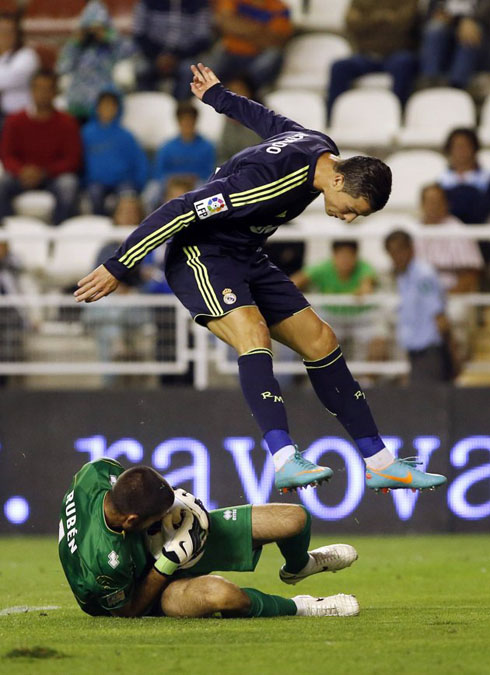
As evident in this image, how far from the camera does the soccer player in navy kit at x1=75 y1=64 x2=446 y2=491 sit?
7.07 m

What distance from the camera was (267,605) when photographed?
702cm

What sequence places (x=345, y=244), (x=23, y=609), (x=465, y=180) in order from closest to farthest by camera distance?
(x=23, y=609), (x=345, y=244), (x=465, y=180)

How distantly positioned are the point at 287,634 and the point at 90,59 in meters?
9.84

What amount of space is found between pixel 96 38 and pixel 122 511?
9.47 meters

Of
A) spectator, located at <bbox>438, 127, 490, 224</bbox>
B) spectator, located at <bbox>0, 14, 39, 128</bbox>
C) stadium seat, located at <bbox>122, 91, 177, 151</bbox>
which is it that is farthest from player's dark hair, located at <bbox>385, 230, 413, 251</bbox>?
spectator, located at <bbox>0, 14, 39, 128</bbox>

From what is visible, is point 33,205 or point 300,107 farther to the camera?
point 300,107

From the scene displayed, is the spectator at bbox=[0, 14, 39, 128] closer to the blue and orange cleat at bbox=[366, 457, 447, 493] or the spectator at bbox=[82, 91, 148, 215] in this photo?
the spectator at bbox=[82, 91, 148, 215]

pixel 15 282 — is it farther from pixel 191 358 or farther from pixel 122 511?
pixel 122 511

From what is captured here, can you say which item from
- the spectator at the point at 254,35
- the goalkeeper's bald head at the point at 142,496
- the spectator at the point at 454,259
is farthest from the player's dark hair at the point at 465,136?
the goalkeeper's bald head at the point at 142,496

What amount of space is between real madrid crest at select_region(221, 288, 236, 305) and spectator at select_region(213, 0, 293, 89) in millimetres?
8154

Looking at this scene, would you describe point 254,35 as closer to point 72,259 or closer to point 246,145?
point 246,145

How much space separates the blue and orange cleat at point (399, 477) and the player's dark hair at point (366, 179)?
1403mm

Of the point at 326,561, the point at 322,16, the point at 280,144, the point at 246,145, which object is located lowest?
the point at 326,561

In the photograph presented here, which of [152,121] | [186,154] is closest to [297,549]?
[186,154]
